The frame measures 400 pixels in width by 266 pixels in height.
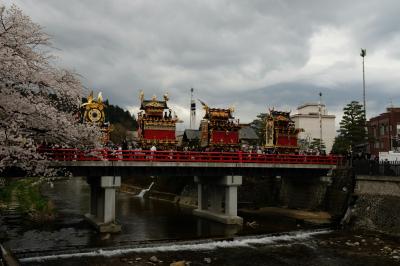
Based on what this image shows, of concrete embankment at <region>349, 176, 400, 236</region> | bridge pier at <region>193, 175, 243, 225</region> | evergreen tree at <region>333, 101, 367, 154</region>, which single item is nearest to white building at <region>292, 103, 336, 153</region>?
evergreen tree at <region>333, 101, 367, 154</region>

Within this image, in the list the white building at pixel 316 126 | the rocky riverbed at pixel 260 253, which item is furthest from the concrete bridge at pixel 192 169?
the white building at pixel 316 126

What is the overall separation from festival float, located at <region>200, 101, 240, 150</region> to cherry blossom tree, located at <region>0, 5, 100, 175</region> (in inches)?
942

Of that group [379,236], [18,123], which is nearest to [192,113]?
[379,236]

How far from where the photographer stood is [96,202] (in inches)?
1578

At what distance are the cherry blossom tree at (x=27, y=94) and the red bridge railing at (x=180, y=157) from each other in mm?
7776

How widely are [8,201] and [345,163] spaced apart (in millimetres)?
42821

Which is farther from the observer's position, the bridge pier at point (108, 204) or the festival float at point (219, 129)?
the festival float at point (219, 129)

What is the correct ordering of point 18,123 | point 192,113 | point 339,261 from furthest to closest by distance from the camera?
point 192,113
point 339,261
point 18,123

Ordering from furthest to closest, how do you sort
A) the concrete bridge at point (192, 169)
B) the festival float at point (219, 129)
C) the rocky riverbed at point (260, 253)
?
the festival float at point (219, 129) < the concrete bridge at point (192, 169) < the rocky riverbed at point (260, 253)

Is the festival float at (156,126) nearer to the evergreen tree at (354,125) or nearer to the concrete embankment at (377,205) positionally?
the concrete embankment at (377,205)

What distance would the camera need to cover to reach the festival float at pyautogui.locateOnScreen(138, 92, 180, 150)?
42.3 metres

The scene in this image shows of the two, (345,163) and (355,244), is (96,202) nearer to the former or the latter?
(355,244)

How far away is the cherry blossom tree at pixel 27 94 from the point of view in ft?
61.9


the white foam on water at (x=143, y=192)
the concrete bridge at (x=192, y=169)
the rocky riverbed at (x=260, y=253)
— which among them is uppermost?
the concrete bridge at (x=192, y=169)
